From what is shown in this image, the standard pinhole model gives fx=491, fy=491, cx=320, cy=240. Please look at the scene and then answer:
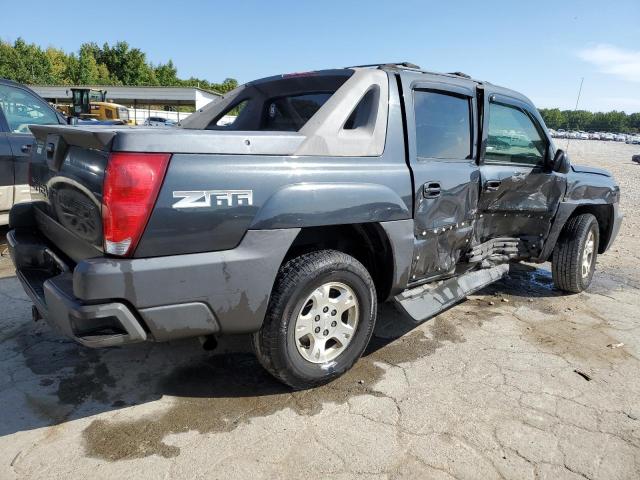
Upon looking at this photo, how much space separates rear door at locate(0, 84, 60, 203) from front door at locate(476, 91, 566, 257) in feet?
14.9

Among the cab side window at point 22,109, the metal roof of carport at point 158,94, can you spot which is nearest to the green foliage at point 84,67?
the metal roof of carport at point 158,94

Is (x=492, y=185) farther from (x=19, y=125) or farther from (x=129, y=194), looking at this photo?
(x=19, y=125)

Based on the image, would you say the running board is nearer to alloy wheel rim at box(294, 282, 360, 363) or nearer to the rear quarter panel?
alloy wheel rim at box(294, 282, 360, 363)

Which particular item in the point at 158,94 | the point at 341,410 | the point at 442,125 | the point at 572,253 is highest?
the point at 158,94

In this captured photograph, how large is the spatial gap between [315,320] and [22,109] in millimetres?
4583

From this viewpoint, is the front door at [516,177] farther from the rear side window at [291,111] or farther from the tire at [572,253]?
the rear side window at [291,111]

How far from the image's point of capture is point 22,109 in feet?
17.6

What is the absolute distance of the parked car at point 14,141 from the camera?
5141 mm

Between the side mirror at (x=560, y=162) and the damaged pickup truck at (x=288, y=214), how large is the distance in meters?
0.03

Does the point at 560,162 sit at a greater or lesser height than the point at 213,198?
greater

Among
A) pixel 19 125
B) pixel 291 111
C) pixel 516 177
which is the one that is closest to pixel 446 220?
pixel 516 177

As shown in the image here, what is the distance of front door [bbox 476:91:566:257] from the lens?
3.87 meters

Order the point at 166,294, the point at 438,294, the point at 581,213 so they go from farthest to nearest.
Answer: the point at 581,213 → the point at 438,294 → the point at 166,294

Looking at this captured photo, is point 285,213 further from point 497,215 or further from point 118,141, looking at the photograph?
point 497,215
